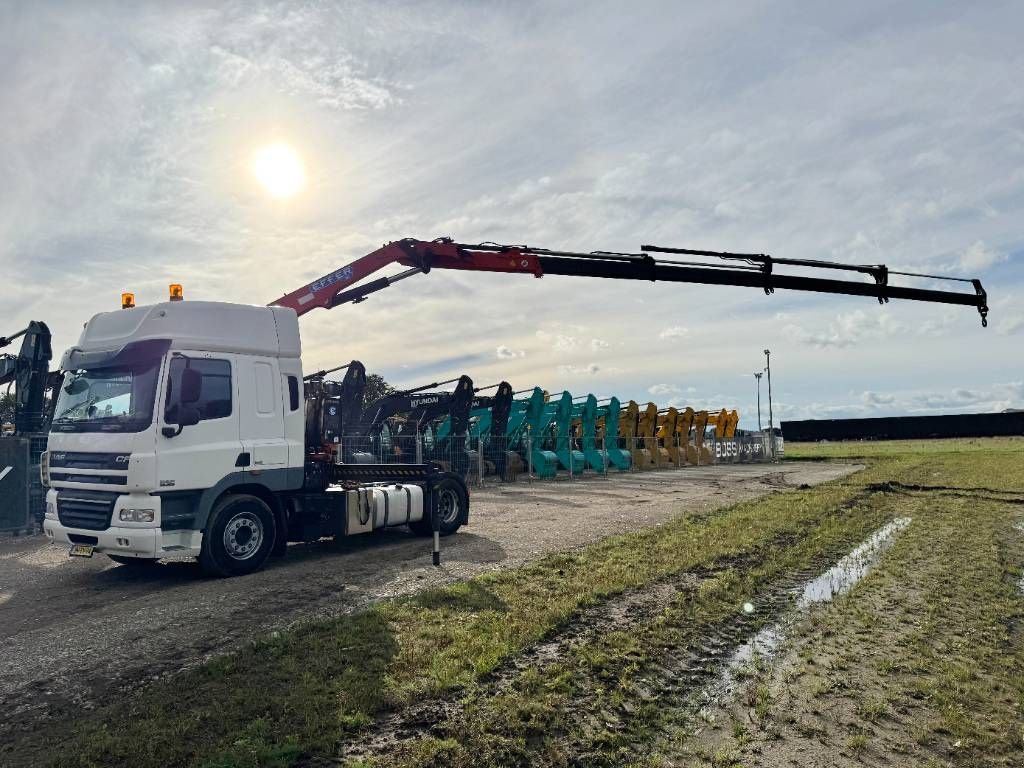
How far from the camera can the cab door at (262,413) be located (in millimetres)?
9234

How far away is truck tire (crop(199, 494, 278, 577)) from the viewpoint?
880 centimetres

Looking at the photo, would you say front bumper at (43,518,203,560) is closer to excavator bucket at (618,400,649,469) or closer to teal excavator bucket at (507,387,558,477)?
teal excavator bucket at (507,387,558,477)

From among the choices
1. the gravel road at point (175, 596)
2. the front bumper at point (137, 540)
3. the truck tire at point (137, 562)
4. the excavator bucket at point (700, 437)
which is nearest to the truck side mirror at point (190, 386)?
the front bumper at point (137, 540)

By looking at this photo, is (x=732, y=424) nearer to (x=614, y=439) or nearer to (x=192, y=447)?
(x=614, y=439)

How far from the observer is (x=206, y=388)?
29.1 ft

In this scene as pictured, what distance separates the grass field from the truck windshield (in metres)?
3.60

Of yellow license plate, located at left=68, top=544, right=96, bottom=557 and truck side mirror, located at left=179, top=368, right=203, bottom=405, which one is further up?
truck side mirror, located at left=179, top=368, right=203, bottom=405

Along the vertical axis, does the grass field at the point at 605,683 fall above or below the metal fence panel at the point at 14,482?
below

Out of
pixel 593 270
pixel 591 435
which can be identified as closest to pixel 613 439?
pixel 591 435

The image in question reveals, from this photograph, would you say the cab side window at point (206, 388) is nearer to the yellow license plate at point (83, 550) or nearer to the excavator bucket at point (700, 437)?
the yellow license plate at point (83, 550)

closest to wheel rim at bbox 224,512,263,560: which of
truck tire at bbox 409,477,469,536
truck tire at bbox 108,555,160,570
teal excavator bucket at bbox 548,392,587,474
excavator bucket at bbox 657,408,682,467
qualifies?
truck tire at bbox 108,555,160,570

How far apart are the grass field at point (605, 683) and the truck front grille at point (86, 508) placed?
3.40m

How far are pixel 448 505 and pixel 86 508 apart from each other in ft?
18.1

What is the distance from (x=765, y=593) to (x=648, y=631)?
2124 millimetres
